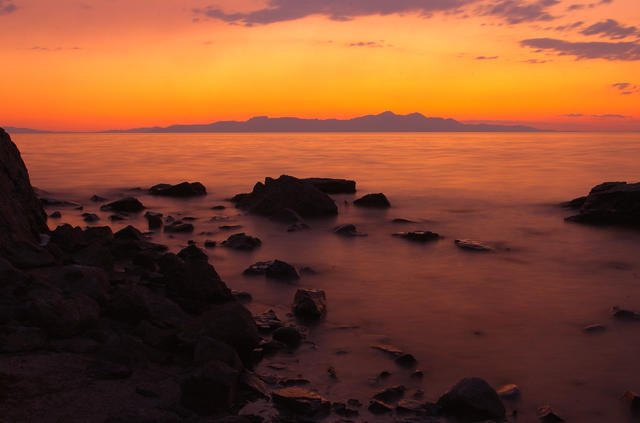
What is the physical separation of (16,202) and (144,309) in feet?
15.7

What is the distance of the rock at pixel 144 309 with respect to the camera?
5973 millimetres

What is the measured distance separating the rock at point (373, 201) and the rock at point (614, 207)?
5953mm

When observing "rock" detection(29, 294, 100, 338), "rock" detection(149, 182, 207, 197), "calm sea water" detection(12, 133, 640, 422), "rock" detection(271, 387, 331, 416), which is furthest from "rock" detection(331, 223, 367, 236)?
"rock" detection(149, 182, 207, 197)

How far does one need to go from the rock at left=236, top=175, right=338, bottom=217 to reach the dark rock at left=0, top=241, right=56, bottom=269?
27.1 ft

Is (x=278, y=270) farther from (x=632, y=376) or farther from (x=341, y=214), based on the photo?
(x=341, y=214)

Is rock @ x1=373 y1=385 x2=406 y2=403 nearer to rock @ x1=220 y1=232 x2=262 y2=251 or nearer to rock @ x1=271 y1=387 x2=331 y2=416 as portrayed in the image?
rock @ x1=271 y1=387 x2=331 y2=416

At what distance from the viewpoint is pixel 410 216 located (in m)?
16.2

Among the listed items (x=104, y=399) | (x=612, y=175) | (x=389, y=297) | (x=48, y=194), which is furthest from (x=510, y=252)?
(x=612, y=175)

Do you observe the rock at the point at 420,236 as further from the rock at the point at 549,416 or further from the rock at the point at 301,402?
the rock at the point at 301,402

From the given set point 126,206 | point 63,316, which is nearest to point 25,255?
point 63,316

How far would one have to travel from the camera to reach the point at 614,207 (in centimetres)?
1480

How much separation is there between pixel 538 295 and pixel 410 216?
8.11m

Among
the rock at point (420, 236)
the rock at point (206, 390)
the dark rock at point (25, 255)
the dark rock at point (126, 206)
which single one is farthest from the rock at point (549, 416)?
the dark rock at point (126, 206)

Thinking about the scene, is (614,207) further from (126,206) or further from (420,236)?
(126,206)
